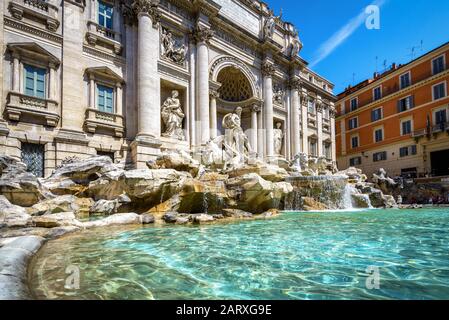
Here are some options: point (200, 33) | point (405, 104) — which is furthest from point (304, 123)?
point (200, 33)

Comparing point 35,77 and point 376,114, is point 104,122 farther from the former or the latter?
point 376,114

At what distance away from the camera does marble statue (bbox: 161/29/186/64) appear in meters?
16.5

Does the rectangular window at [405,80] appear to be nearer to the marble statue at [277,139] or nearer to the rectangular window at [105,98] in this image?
the marble statue at [277,139]

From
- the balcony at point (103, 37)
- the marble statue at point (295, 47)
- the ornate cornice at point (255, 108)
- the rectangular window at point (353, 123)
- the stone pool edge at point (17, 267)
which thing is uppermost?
the marble statue at point (295, 47)

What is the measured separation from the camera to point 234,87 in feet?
75.0

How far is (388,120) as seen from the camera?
30.2m

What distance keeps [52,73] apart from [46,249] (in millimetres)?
11509

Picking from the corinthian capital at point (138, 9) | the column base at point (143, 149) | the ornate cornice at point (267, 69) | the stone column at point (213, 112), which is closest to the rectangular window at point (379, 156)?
the ornate cornice at point (267, 69)

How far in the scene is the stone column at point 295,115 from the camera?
25.2 meters

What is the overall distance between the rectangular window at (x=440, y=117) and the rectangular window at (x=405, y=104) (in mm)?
2764

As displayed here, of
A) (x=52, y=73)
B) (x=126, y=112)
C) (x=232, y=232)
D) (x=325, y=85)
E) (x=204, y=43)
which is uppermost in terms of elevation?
(x=325, y=85)
